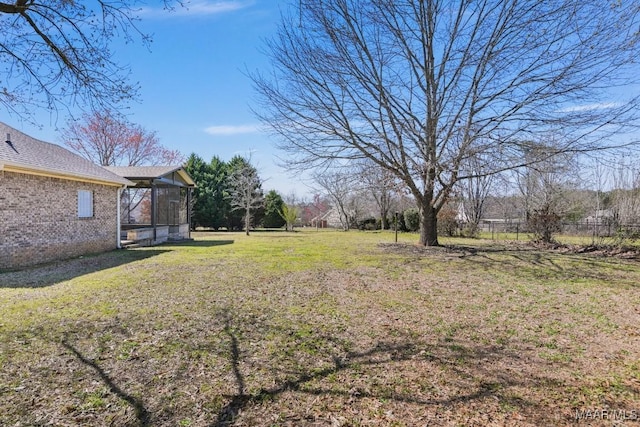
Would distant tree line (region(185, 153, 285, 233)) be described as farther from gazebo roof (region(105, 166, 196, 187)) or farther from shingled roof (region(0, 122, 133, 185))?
shingled roof (region(0, 122, 133, 185))

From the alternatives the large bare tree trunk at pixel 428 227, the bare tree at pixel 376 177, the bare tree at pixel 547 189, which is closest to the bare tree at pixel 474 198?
the bare tree at pixel 547 189

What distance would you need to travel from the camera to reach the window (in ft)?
36.6

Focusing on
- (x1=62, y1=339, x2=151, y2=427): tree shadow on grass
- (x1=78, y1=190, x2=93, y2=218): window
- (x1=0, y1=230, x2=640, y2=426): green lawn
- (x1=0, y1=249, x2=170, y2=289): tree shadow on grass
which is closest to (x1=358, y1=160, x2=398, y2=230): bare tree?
(x1=0, y1=230, x2=640, y2=426): green lawn

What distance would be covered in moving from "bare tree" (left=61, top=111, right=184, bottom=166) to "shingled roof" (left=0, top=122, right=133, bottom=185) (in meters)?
11.1

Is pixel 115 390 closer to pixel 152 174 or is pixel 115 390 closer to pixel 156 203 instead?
pixel 152 174

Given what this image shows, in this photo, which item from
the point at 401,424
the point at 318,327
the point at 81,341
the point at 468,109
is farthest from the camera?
the point at 468,109

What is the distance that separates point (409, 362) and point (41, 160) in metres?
11.2

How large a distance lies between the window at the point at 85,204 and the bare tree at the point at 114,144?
40.3 ft

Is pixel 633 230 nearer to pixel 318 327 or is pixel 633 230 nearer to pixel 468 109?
pixel 468 109

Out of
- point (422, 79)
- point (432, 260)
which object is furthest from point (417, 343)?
point (422, 79)

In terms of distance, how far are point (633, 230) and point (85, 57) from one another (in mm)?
16642

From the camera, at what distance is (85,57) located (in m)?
4.65

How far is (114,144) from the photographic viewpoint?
24.2 m

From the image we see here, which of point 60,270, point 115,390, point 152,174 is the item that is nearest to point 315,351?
point 115,390
